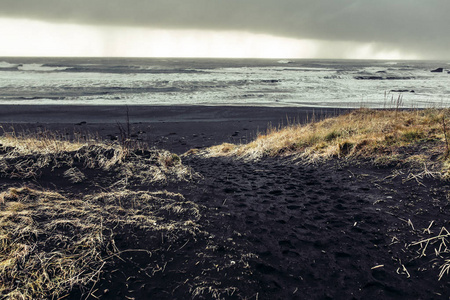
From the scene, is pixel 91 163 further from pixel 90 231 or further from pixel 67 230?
pixel 90 231

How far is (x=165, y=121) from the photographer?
1738 cm

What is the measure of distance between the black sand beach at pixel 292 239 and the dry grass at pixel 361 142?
21.8 inches

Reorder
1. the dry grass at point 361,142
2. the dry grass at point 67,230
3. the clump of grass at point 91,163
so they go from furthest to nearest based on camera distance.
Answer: the dry grass at point 361,142 → the clump of grass at point 91,163 → the dry grass at point 67,230

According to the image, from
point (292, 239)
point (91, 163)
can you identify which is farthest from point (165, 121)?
point (292, 239)

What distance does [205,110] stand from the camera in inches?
813

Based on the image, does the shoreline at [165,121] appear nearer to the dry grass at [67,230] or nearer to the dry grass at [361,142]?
the dry grass at [361,142]

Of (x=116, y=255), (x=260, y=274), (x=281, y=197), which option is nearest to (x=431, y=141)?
(x=281, y=197)

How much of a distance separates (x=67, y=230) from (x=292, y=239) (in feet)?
9.70

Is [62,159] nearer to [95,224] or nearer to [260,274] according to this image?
[95,224]

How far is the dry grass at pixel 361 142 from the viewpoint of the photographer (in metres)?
6.11

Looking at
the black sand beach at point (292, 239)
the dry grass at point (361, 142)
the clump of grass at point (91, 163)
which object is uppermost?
the dry grass at point (361, 142)

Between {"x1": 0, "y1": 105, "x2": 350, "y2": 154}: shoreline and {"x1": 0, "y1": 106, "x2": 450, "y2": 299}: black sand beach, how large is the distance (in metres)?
6.07

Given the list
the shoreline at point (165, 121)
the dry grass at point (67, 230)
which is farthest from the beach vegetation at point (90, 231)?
the shoreline at point (165, 121)

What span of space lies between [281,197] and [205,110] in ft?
53.6
